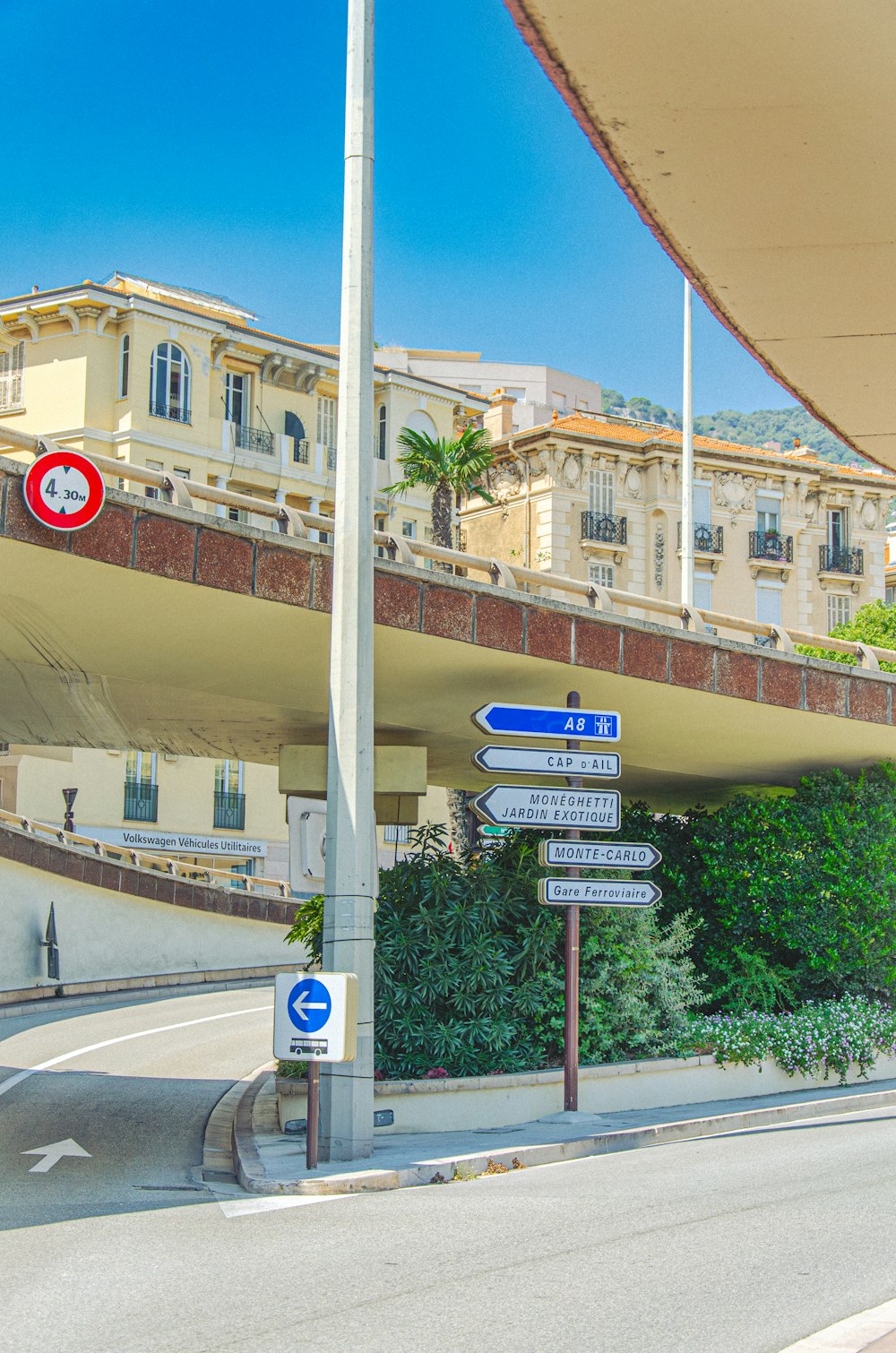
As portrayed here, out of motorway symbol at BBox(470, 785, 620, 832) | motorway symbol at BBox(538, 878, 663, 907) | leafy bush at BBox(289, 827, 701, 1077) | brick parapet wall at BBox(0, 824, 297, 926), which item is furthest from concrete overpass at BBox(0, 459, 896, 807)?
brick parapet wall at BBox(0, 824, 297, 926)

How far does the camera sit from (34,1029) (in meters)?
28.3

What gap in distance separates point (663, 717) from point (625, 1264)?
11527mm

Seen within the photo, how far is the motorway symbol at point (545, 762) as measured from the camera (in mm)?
14633

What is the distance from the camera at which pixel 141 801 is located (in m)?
49.5

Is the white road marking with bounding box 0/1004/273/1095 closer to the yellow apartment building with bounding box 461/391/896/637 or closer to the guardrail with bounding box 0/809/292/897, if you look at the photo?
the guardrail with bounding box 0/809/292/897

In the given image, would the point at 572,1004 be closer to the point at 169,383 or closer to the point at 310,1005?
the point at 310,1005

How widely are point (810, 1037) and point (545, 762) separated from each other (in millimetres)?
6015

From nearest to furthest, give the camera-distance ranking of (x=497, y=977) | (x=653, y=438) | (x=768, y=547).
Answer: (x=497, y=977)
(x=653, y=438)
(x=768, y=547)

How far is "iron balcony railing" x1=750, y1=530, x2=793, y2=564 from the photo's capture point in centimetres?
5919

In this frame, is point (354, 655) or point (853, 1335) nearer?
point (853, 1335)

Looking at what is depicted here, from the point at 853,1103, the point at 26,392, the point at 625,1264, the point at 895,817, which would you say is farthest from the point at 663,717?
the point at 26,392

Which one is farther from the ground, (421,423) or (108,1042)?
(421,423)

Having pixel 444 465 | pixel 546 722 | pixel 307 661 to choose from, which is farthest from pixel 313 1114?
pixel 444 465

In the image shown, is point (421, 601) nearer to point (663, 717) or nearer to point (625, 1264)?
point (663, 717)
